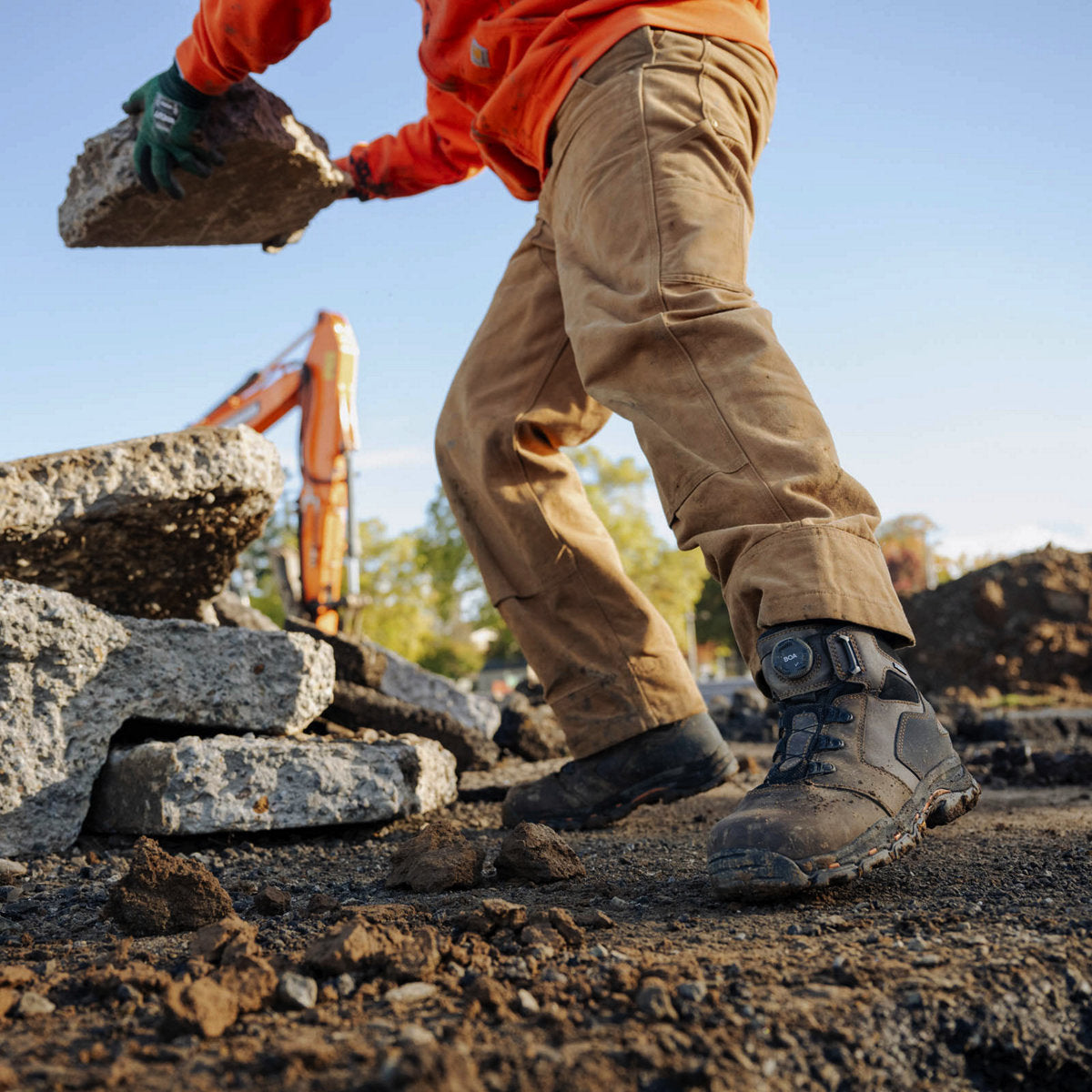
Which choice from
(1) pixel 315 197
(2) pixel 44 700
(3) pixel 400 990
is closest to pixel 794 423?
(3) pixel 400 990

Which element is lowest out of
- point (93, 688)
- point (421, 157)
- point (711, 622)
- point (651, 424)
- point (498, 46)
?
point (93, 688)

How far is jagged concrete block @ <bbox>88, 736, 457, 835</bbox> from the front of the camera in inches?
Result: 97.5

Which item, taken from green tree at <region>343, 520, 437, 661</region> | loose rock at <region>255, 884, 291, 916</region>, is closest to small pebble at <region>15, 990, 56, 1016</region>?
loose rock at <region>255, 884, 291, 916</region>

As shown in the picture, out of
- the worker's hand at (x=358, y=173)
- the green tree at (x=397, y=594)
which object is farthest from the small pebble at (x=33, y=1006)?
the green tree at (x=397, y=594)

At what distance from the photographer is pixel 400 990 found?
3.74 ft

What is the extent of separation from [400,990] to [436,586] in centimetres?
2480

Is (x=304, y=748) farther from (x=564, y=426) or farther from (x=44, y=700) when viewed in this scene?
(x=564, y=426)

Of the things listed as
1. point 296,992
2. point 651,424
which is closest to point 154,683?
point 651,424

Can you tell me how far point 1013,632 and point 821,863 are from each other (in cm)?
901

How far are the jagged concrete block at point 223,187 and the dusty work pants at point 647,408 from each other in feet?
4.35

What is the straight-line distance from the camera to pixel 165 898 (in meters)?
1.60

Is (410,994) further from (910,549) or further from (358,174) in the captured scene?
(910,549)

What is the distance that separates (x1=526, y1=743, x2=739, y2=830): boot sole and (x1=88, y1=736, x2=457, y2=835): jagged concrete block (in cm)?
51

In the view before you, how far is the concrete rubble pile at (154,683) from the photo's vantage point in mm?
2434
